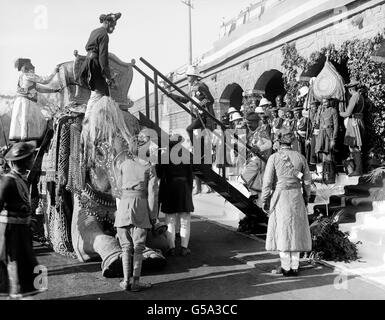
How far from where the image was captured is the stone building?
957 cm

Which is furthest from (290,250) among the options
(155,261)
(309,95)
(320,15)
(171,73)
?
(171,73)

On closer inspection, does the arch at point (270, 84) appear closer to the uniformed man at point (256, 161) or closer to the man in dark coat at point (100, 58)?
the uniformed man at point (256, 161)

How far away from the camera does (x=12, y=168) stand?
164 inches

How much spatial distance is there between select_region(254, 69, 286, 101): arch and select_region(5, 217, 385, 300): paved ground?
317 inches

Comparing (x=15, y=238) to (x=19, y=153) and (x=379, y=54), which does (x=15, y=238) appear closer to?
(x=19, y=153)

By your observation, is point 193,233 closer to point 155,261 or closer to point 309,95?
point 155,261

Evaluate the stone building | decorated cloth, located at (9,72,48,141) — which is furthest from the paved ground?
the stone building

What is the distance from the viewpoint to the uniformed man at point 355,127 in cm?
845

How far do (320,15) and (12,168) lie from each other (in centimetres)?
882

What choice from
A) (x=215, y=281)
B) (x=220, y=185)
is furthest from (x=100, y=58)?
(x=215, y=281)

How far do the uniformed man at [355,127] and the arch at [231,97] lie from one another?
7.92 metres

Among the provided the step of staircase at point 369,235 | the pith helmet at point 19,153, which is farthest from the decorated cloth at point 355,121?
the pith helmet at point 19,153

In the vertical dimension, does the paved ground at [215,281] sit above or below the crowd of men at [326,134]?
below

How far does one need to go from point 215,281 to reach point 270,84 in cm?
1150
